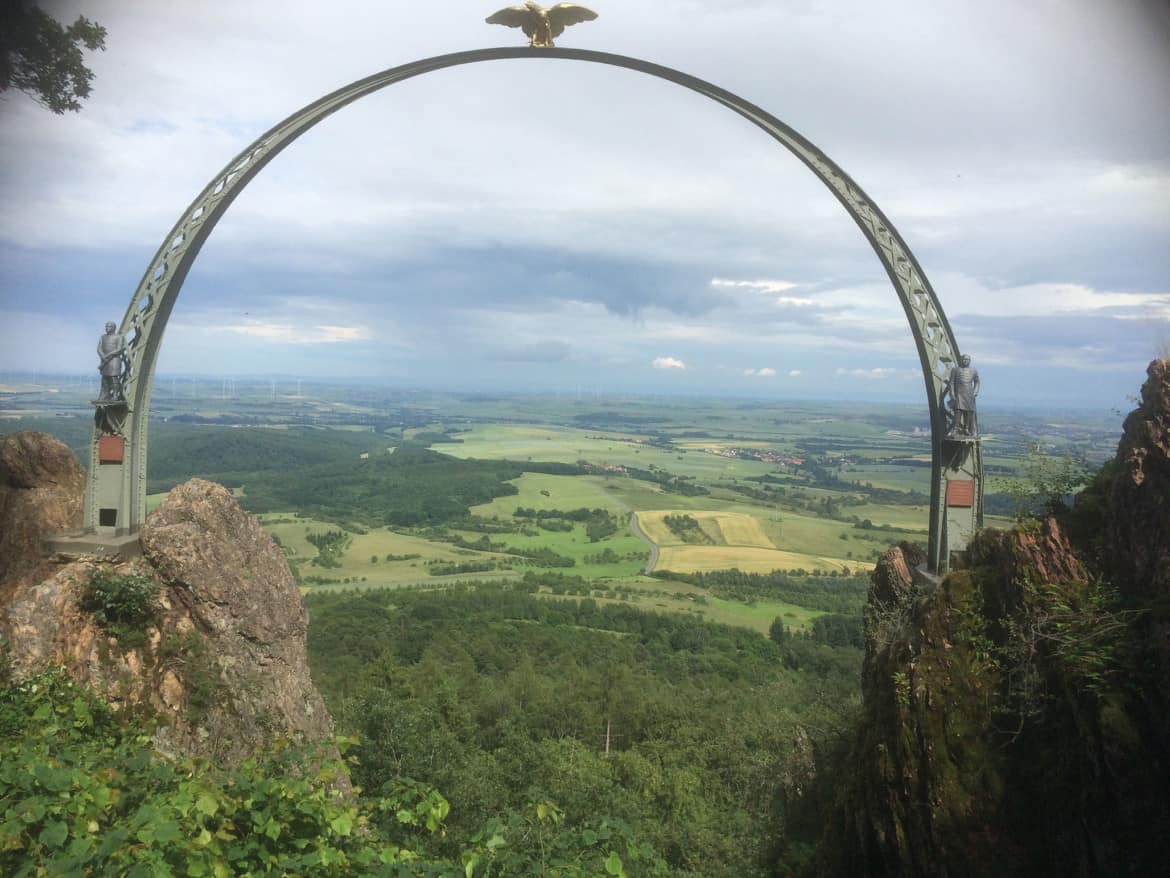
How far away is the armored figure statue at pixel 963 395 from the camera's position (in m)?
6.50

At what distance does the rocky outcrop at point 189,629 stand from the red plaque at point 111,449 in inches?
34.6

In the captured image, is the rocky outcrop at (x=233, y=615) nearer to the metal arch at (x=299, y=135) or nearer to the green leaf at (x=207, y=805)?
the metal arch at (x=299, y=135)

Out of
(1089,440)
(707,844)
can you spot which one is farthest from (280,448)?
(1089,440)

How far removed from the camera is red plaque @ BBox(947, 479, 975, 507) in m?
6.77

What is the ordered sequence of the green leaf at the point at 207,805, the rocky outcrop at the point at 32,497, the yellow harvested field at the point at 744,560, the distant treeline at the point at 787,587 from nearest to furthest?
the green leaf at the point at 207,805 → the rocky outcrop at the point at 32,497 → the distant treeline at the point at 787,587 → the yellow harvested field at the point at 744,560

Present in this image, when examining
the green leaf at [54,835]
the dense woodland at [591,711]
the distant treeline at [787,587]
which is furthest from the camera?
the distant treeline at [787,587]

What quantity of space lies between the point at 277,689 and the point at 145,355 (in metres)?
4.31

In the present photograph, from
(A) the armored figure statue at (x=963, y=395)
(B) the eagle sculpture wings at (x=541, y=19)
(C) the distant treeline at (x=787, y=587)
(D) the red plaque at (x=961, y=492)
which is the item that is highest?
(B) the eagle sculpture wings at (x=541, y=19)

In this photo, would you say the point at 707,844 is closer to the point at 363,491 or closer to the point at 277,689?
the point at 277,689

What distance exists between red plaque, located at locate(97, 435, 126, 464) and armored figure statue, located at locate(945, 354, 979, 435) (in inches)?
362

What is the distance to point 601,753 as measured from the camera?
20.0 metres

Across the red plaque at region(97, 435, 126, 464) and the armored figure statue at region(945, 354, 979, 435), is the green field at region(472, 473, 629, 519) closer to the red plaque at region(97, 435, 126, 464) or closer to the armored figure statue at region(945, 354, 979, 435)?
the red plaque at region(97, 435, 126, 464)

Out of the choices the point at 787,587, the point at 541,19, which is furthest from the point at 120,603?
the point at 787,587

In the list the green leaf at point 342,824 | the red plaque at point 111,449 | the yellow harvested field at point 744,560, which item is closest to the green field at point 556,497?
the yellow harvested field at point 744,560
